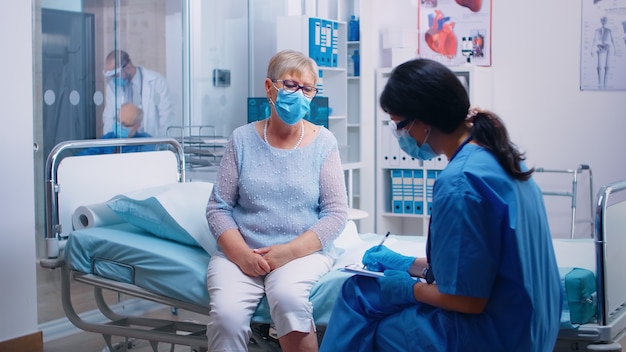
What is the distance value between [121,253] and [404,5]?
373 cm

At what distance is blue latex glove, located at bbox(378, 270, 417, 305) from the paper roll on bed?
160 cm

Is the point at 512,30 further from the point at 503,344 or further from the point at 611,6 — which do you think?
the point at 503,344

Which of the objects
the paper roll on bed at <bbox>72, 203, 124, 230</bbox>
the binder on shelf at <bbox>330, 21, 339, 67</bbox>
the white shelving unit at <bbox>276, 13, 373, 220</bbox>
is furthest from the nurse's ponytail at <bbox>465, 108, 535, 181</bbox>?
the binder on shelf at <bbox>330, 21, 339, 67</bbox>

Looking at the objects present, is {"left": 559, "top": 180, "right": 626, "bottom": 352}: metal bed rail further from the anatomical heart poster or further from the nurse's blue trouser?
the anatomical heart poster

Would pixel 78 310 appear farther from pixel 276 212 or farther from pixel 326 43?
pixel 326 43

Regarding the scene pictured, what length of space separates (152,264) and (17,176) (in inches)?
47.0

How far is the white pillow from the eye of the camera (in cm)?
294

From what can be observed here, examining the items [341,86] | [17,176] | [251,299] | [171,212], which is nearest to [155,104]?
[17,176]

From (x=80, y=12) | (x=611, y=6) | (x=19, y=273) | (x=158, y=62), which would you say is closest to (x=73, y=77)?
(x=80, y=12)

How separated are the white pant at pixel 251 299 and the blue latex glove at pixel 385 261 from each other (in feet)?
1.21

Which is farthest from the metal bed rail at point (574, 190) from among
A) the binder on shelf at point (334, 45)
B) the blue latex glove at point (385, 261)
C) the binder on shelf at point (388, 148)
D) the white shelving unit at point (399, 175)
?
the blue latex glove at point (385, 261)

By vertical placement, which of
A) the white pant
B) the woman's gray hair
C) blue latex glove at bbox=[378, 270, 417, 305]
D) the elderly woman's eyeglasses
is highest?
the woman's gray hair

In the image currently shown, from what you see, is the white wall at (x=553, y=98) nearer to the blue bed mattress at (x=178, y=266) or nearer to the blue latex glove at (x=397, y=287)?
the blue bed mattress at (x=178, y=266)

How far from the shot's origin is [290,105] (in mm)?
2801
